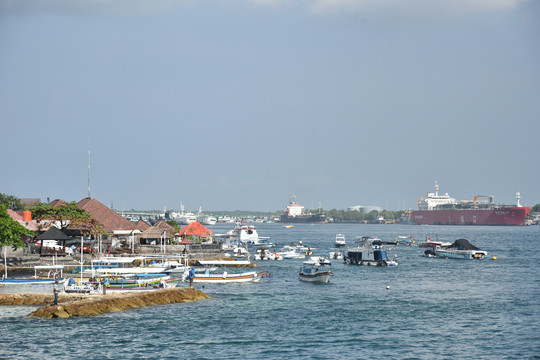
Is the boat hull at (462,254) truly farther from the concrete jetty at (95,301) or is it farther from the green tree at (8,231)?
the green tree at (8,231)

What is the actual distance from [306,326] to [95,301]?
1446 cm

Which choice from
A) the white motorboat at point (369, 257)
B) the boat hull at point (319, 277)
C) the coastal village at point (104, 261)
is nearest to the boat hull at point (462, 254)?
the coastal village at point (104, 261)

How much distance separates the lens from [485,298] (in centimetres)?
5419

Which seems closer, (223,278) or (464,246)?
(223,278)

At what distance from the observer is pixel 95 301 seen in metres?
44.2

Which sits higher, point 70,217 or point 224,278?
point 70,217

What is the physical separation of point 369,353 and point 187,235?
7012 centimetres

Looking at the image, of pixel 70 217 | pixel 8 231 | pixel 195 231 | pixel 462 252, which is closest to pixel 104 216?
pixel 70 217

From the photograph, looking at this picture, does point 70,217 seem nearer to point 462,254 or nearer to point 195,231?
point 195,231

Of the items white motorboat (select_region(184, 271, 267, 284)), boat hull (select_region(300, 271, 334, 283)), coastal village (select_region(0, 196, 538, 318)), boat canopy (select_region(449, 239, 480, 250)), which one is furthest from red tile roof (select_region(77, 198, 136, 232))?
boat canopy (select_region(449, 239, 480, 250))

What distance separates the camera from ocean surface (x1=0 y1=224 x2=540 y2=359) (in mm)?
34125

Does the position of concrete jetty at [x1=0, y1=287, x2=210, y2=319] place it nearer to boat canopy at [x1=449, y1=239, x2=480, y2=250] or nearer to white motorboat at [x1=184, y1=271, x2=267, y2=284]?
white motorboat at [x1=184, y1=271, x2=267, y2=284]

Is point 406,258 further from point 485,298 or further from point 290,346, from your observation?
point 290,346

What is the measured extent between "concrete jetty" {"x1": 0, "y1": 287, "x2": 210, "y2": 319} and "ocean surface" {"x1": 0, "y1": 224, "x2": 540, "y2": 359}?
1024 mm
